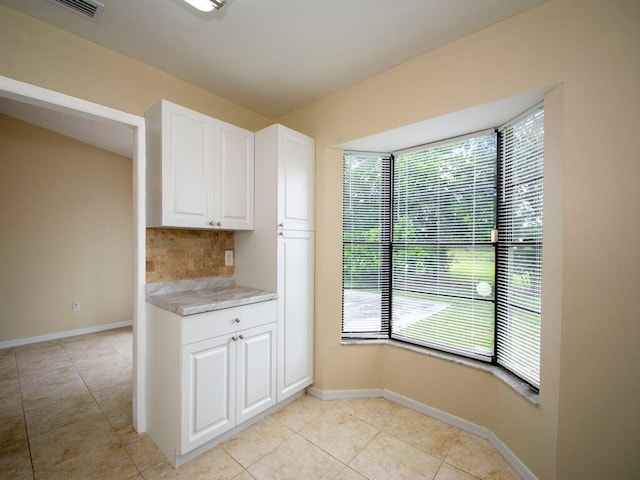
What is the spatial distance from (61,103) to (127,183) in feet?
11.3

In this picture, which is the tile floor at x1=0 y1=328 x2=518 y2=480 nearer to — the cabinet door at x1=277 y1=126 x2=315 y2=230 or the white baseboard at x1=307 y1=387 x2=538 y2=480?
the white baseboard at x1=307 y1=387 x2=538 y2=480

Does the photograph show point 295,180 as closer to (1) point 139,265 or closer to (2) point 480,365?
(1) point 139,265

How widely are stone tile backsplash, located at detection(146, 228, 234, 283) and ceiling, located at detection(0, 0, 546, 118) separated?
1247 mm

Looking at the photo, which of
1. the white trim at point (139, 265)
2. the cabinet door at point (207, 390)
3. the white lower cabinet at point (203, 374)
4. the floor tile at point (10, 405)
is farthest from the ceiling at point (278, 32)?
the floor tile at point (10, 405)

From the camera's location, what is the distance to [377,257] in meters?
2.53

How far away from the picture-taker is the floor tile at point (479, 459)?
162cm

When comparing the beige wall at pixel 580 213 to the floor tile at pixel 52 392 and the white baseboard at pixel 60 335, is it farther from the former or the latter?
the white baseboard at pixel 60 335

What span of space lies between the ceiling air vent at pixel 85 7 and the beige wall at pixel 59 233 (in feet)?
11.2

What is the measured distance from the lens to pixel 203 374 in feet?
5.67

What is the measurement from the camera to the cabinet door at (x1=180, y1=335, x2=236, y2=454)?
5.45ft

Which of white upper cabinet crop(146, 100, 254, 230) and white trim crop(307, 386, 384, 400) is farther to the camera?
white trim crop(307, 386, 384, 400)

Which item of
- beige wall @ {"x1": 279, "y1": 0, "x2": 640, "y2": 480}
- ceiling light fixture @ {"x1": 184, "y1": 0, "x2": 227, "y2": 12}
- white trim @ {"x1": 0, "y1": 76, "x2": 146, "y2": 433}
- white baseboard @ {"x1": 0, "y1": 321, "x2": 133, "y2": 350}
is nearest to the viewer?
beige wall @ {"x1": 279, "y1": 0, "x2": 640, "y2": 480}

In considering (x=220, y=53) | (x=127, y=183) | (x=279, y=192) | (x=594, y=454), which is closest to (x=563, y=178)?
(x=594, y=454)

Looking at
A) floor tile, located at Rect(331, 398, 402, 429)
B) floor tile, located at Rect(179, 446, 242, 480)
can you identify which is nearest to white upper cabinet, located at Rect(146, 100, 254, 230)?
floor tile, located at Rect(179, 446, 242, 480)
